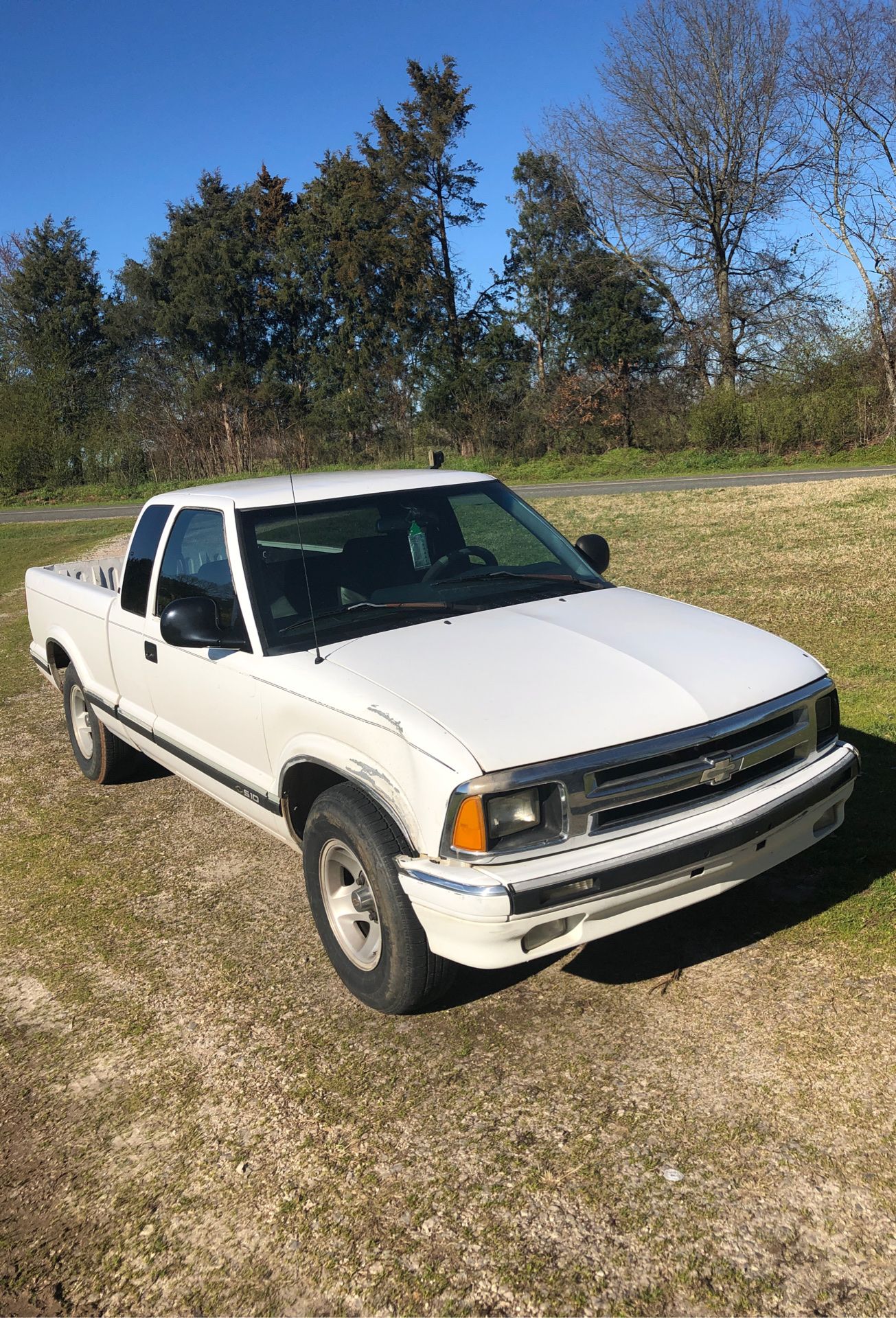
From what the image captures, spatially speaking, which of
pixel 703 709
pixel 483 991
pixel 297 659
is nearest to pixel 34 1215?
pixel 483 991

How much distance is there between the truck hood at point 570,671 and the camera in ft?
10.4

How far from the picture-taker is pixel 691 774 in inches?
129

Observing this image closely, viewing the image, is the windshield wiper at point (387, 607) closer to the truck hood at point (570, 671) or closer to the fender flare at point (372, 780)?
the truck hood at point (570, 671)

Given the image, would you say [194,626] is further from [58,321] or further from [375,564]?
[58,321]

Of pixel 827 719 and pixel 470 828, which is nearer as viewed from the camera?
pixel 470 828

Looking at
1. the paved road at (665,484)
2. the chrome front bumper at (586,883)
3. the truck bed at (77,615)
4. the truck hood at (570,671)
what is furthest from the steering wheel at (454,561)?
the paved road at (665,484)

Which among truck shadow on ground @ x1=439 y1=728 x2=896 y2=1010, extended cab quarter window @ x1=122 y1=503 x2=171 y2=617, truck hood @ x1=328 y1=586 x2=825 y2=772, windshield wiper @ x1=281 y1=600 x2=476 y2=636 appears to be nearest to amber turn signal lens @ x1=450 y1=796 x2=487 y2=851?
truck hood @ x1=328 y1=586 x2=825 y2=772

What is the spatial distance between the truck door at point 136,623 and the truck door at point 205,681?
10 cm

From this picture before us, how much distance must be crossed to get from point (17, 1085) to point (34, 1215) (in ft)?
2.20

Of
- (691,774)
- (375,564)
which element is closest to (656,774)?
(691,774)

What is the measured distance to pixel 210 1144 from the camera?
120 inches

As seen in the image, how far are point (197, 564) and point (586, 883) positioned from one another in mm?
2617

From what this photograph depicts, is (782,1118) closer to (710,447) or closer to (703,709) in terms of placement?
(703,709)

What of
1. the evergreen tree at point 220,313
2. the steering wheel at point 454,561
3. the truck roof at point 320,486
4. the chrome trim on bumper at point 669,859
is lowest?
the chrome trim on bumper at point 669,859
